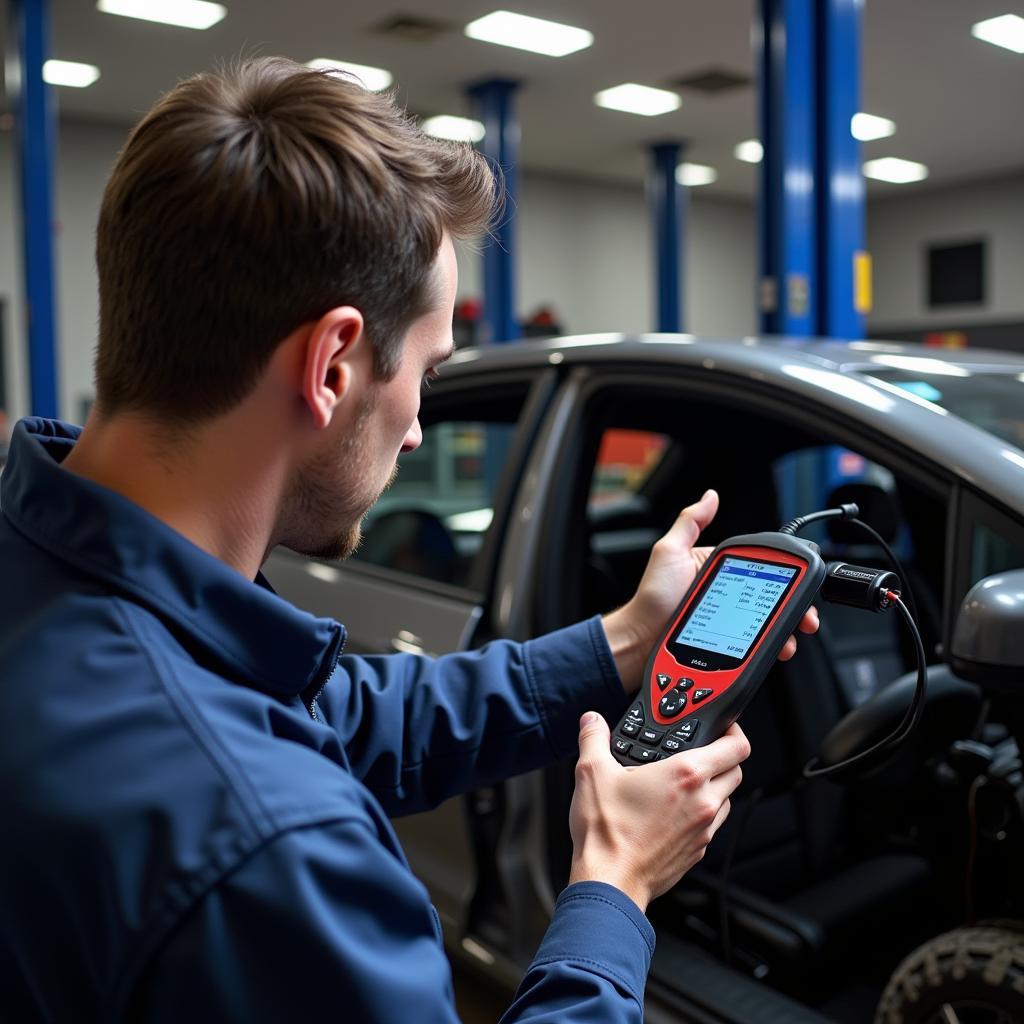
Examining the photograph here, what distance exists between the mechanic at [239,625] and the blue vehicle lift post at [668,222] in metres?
10.3

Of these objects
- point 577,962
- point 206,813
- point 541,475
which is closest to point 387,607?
point 541,475

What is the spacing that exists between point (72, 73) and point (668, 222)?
5592 mm

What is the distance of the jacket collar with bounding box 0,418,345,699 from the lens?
79cm

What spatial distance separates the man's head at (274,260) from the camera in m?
0.82

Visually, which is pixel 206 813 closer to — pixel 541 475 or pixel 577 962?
pixel 577 962

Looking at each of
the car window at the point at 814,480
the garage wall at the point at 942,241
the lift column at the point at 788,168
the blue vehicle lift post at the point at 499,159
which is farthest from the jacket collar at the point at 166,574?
the garage wall at the point at 942,241

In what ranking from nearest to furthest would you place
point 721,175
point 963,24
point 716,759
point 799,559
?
1. point 716,759
2. point 799,559
3. point 963,24
4. point 721,175

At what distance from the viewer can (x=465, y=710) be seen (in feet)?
4.34

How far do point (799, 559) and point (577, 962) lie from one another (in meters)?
0.51

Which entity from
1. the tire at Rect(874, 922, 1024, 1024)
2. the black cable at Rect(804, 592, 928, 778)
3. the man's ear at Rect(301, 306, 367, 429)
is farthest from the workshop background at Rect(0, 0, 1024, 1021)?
the man's ear at Rect(301, 306, 367, 429)

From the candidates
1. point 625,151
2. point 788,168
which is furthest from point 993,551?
point 625,151

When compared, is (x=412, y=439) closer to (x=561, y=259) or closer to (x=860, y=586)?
(x=860, y=586)

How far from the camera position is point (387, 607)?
219 cm

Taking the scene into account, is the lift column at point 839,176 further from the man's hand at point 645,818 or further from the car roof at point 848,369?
the man's hand at point 645,818
